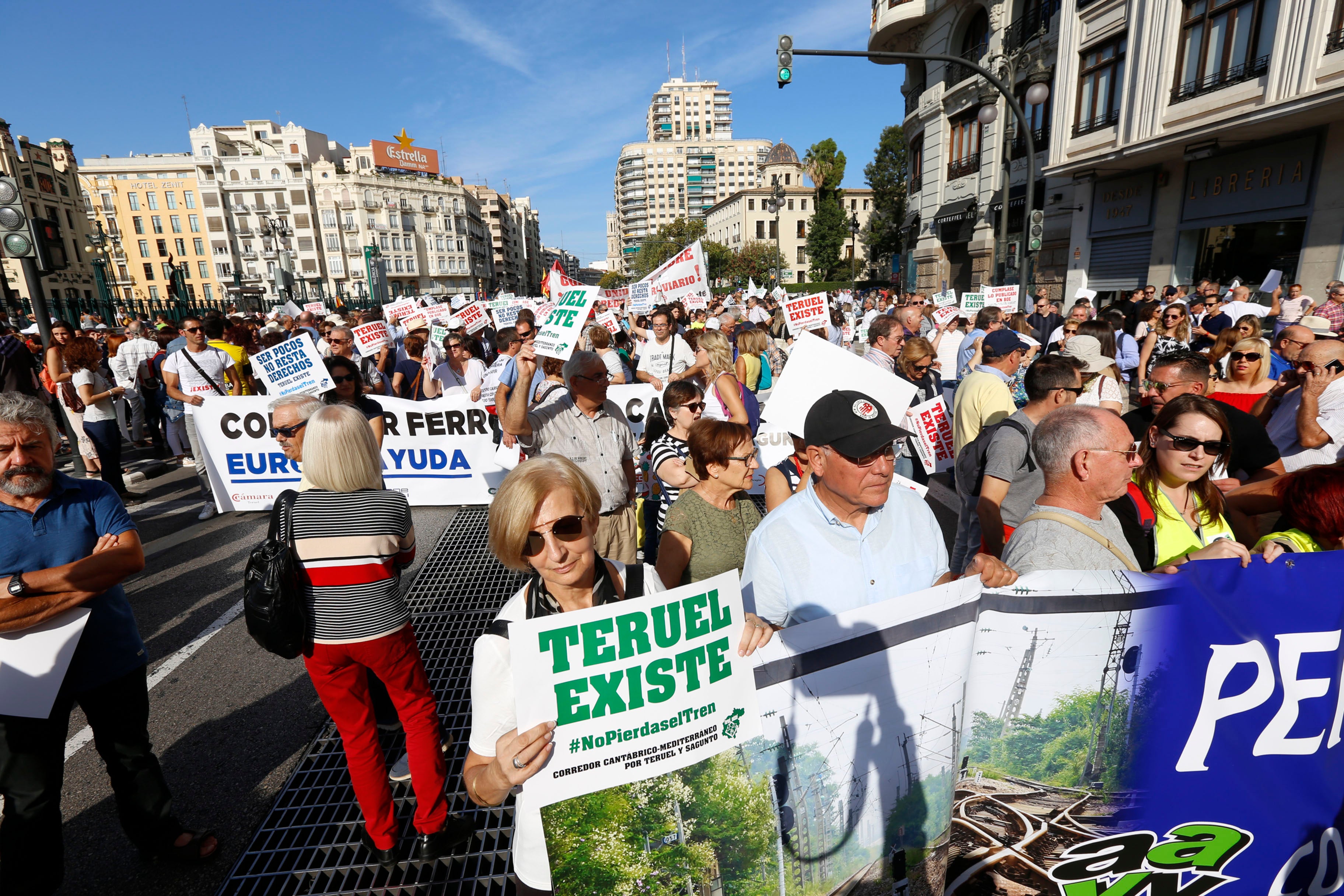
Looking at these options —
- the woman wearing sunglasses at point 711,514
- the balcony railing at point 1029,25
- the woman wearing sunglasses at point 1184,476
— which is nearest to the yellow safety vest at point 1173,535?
the woman wearing sunglasses at point 1184,476

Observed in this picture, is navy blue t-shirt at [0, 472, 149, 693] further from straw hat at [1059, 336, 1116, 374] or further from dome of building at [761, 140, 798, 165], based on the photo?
dome of building at [761, 140, 798, 165]

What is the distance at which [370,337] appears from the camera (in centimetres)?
870

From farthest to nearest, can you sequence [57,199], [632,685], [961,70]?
1. [57,199]
2. [961,70]
3. [632,685]

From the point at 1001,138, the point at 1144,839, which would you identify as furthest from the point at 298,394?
the point at 1001,138

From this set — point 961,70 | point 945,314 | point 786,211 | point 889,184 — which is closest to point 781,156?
point 786,211

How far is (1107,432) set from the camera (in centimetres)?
226

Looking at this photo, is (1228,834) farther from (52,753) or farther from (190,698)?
(190,698)

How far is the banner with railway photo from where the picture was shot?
1.76 meters

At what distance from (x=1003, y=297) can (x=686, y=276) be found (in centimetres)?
628

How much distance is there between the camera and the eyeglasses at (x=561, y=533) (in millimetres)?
1846

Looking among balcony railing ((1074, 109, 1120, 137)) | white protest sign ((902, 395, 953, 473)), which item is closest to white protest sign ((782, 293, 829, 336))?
white protest sign ((902, 395, 953, 473))

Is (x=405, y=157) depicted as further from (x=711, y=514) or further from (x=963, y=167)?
(x=711, y=514)

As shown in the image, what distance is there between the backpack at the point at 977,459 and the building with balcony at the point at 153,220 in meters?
105

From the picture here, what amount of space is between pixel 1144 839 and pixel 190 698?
16.5 ft
